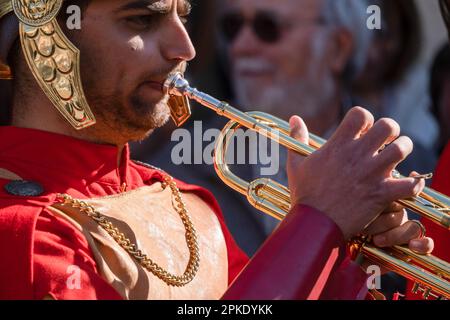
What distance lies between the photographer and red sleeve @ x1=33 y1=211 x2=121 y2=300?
2527 mm

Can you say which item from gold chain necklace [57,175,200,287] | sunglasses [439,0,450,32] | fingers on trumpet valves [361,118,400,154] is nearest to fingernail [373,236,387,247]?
fingers on trumpet valves [361,118,400,154]

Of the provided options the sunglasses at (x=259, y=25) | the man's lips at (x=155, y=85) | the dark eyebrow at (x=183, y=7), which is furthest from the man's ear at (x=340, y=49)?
the man's lips at (x=155, y=85)

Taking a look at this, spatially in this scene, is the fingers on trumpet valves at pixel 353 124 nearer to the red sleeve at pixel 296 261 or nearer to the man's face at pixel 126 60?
the red sleeve at pixel 296 261

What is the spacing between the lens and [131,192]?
3002 mm

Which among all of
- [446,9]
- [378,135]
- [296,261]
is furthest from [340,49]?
[296,261]

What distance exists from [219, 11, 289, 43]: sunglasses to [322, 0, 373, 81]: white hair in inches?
9.7

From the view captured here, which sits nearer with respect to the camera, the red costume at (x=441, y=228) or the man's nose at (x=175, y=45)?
the man's nose at (x=175, y=45)

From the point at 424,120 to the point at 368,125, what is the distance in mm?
2497

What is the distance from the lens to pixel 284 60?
187 inches

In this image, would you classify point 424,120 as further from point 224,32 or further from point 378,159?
point 378,159

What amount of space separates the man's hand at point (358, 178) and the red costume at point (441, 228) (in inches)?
30.2

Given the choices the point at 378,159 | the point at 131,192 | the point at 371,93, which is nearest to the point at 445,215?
the point at 378,159

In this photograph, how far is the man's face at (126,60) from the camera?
292 centimetres
